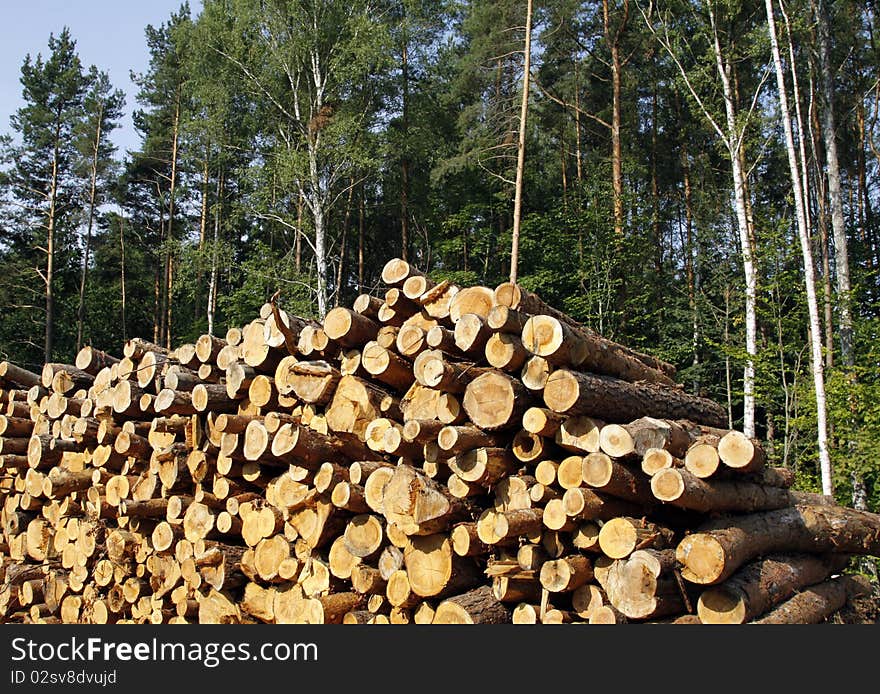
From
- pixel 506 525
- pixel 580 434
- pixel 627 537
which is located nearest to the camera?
pixel 627 537

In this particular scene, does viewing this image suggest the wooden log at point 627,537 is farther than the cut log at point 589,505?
No

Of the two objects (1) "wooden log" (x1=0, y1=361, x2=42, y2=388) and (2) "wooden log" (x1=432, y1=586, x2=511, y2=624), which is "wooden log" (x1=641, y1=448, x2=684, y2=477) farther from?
(1) "wooden log" (x1=0, y1=361, x2=42, y2=388)

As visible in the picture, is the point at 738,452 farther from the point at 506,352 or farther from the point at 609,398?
the point at 506,352

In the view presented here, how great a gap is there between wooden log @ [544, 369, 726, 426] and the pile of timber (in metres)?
0.02

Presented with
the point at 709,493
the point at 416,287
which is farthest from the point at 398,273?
the point at 709,493

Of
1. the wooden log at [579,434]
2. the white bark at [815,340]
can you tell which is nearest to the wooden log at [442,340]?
the wooden log at [579,434]

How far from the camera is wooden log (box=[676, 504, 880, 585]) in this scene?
3535mm

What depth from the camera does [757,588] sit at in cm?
372

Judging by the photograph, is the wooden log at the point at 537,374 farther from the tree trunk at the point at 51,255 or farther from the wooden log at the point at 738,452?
the tree trunk at the point at 51,255

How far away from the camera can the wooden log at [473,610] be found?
3.86m

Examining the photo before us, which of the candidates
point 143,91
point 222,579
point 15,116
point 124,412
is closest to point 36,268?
point 15,116

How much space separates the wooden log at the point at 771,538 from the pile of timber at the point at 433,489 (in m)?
0.01

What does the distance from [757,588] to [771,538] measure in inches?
19.0

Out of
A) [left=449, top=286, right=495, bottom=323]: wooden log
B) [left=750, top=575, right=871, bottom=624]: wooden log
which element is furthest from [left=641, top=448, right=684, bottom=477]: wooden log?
[left=449, top=286, right=495, bottom=323]: wooden log
